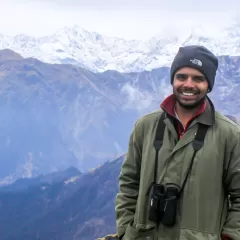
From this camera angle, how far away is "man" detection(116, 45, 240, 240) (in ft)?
10.6

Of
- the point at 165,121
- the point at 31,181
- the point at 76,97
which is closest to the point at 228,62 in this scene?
the point at 76,97

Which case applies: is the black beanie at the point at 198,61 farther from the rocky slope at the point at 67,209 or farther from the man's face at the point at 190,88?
the rocky slope at the point at 67,209

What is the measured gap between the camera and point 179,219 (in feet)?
10.8

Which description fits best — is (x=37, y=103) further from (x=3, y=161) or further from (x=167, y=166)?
(x=167, y=166)

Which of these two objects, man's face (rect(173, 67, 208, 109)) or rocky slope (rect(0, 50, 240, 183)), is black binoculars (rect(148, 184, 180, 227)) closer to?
man's face (rect(173, 67, 208, 109))

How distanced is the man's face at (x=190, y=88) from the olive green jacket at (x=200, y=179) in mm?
115

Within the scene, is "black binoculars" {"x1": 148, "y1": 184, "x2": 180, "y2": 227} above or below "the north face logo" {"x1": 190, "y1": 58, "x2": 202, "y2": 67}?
below

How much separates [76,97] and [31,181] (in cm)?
3982

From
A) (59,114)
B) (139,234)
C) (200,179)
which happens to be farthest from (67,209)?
(200,179)

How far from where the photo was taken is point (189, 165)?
3215 mm

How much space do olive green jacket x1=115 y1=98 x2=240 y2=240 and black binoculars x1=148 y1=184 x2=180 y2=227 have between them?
5 cm

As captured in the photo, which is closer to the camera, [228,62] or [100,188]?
[100,188]

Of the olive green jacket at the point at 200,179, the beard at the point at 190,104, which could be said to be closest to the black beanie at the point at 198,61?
the beard at the point at 190,104

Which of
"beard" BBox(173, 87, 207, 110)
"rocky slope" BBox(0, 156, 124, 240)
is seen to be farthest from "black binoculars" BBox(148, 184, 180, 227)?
"rocky slope" BBox(0, 156, 124, 240)
